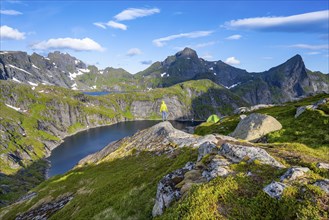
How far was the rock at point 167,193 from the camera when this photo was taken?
20.5 meters

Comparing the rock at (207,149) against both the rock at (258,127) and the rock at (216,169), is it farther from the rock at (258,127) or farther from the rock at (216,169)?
the rock at (258,127)

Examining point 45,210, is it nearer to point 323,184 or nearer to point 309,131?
point 309,131

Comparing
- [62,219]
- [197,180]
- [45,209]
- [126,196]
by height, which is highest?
[197,180]

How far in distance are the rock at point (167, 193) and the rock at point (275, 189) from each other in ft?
20.8

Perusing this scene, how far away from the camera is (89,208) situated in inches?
1280

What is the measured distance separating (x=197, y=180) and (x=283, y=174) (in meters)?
6.19

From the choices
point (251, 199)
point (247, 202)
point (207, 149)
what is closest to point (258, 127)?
point (207, 149)

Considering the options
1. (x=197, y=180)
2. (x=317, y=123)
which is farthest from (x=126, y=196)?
(x=317, y=123)

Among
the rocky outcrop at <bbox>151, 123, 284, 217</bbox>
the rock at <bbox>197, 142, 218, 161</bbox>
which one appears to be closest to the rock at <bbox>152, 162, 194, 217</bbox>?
the rocky outcrop at <bbox>151, 123, 284, 217</bbox>

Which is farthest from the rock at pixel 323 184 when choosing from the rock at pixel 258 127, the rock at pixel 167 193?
the rock at pixel 258 127

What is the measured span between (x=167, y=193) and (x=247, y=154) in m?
7.42

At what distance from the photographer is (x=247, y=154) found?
915 inches

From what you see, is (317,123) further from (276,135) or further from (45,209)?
(45,209)

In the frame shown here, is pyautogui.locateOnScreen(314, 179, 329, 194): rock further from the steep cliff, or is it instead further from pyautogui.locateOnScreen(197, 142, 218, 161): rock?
pyautogui.locateOnScreen(197, 142, 218, 161): rock
